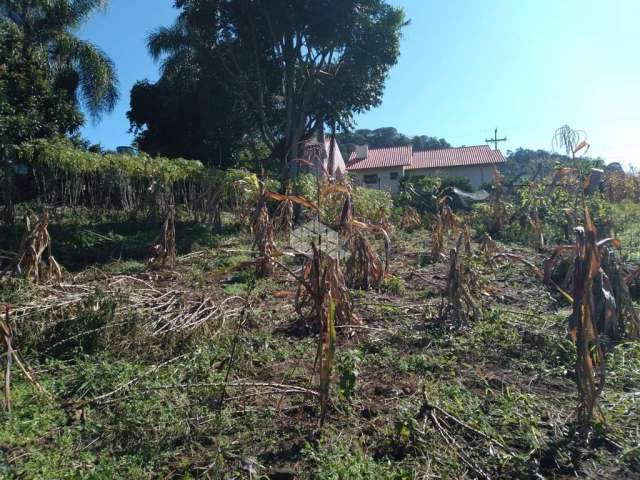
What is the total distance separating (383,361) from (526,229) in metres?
7.50

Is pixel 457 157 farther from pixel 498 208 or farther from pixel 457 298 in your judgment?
pixel 457 298

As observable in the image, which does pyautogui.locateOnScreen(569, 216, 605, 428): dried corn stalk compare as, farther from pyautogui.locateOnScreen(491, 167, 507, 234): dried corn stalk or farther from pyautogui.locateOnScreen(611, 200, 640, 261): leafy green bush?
pyautogui.locateOnScreen(491, 167, 507, 234): dried corn stalk

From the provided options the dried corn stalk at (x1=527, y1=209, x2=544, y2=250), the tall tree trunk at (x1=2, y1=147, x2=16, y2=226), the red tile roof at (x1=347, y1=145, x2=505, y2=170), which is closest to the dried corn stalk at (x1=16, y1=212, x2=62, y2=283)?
the tall tree trunk at (x1=2, y1=147, x2=16, y2=226)

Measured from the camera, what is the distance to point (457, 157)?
116 feet

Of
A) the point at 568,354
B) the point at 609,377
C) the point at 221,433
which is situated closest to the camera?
the point at 221,433

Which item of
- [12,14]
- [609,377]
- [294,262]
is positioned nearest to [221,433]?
[609,377]

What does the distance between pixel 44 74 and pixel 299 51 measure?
6.95m

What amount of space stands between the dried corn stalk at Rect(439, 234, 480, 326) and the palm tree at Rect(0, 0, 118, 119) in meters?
14.5

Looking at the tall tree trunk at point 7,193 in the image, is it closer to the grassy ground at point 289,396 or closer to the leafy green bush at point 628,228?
the grassy ground at point 289,396

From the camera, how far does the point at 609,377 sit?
121 inches

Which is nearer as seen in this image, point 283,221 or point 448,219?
point 283,221

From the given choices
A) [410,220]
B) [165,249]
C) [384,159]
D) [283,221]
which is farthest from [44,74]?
[384,159]

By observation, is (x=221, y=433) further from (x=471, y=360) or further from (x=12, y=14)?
(x=12, y=14)

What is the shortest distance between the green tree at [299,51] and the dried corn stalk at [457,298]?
9.40m
